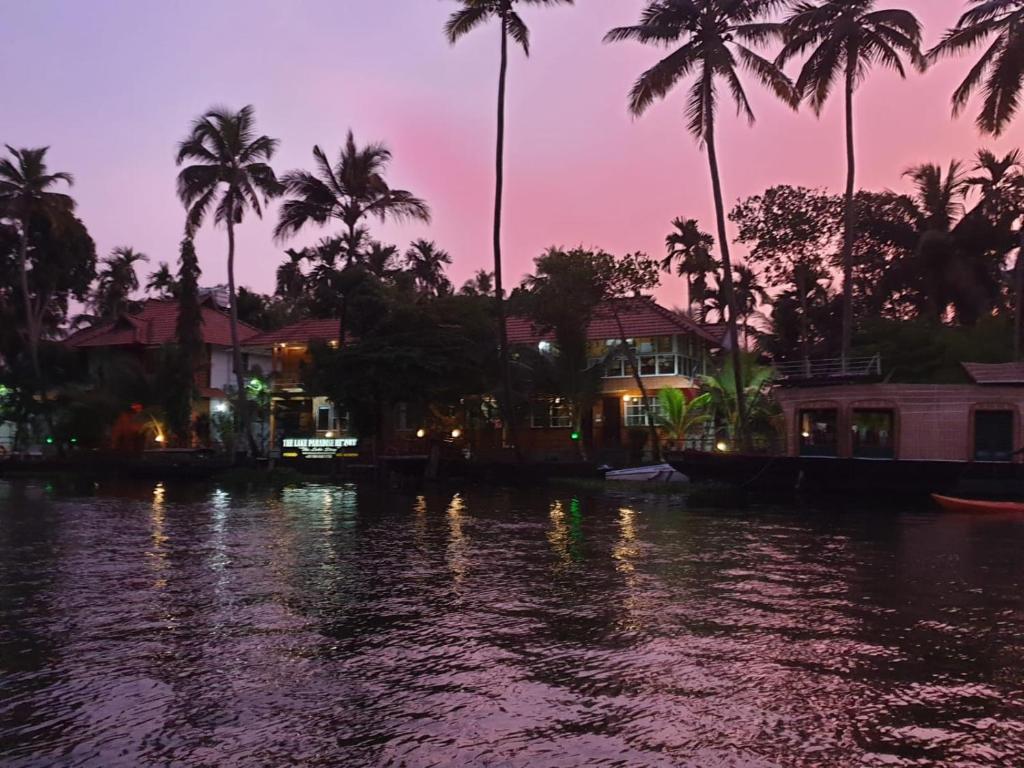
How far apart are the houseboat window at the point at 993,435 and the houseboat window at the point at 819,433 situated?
11.9ft

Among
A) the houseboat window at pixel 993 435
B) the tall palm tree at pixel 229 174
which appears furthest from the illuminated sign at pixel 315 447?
the houseboat window at pixel 993 435

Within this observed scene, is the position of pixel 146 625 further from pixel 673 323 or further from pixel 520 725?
pixel 673 323

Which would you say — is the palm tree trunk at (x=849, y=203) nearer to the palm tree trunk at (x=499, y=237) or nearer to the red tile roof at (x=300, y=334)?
the palm tree trunk at (x=499, y=237)

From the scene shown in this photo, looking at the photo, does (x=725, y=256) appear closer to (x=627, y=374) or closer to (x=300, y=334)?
(x=627, y=374)

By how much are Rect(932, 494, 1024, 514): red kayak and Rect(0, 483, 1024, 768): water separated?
6625 mm

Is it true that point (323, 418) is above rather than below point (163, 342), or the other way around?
below

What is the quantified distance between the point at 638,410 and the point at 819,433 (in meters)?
13.6

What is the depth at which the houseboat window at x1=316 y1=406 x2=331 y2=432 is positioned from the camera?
44.6 metres

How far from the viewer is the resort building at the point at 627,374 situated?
125 feet

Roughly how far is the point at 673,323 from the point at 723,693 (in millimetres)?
32711

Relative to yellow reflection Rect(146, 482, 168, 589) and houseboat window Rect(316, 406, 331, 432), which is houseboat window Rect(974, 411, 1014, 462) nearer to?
yellow reflection Rect(146, 482, 168, 589)

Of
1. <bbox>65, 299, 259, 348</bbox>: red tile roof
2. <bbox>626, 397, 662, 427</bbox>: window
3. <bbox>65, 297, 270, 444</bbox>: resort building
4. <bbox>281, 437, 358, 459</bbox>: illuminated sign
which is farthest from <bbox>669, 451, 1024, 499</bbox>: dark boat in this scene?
<bbox>65, 299, 259, 348</bbox>: red tile roof

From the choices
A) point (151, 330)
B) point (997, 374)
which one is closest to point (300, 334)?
point (151, 330)

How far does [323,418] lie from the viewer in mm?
44938
